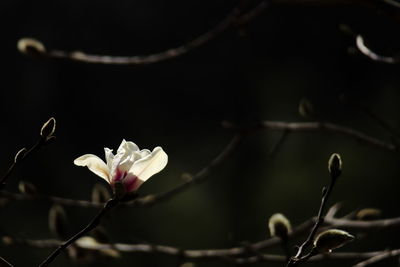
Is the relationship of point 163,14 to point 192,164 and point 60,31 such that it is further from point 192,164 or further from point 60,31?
point 192,164

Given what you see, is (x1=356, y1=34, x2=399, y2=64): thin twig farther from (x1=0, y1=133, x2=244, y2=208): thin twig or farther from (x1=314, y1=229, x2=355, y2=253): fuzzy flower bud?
(x1=314, y1=229, x2=355, y2=253): fuzzy flower bud

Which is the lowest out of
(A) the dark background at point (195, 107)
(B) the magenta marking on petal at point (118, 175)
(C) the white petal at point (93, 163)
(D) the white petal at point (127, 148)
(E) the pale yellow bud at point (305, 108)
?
(B) the magenta marking on petal at point (118, 175)

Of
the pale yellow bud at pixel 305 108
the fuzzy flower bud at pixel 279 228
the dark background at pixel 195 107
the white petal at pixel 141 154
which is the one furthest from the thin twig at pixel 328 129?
the dark background at pixel 195 107

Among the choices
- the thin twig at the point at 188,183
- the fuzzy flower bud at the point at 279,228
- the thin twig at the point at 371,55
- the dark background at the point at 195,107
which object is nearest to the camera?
the fuzzy flower bud at the point at 279,228

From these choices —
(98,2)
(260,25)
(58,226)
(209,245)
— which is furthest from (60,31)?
(58,226)

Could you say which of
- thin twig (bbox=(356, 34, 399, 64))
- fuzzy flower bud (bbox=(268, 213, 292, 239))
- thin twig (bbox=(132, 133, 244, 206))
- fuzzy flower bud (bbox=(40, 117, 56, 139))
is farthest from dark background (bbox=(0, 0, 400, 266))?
fuzzy flower bud (bbox=(40, 117, 56, 139))

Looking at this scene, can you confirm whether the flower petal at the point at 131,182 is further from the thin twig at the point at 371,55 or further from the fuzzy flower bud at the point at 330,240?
the thin twig at the point at 371,55

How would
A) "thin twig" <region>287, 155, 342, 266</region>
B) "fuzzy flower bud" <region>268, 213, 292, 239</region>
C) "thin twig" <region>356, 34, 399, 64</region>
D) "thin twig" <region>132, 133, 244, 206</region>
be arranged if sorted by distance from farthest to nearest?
"thin twig" <region>132, 133, 244, 206</region>, "thin twig" <region>356, 34, 399, 64</region>, "fuzzy flower bud" <region>268, 213, 292, 239</region>, "thin twig" <region>287, 155, 342, 266</region>
